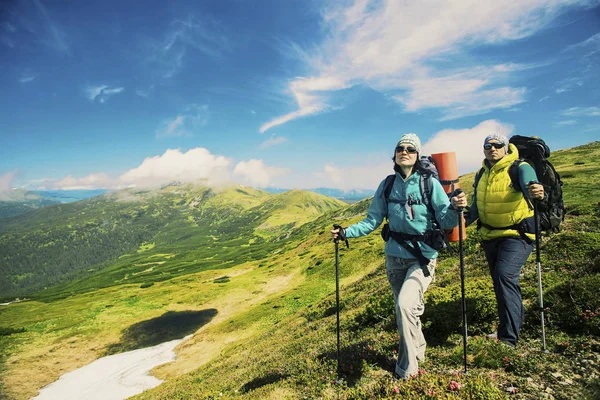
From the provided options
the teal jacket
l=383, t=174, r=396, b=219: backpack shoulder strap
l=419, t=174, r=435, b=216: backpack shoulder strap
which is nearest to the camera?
the teal jacket

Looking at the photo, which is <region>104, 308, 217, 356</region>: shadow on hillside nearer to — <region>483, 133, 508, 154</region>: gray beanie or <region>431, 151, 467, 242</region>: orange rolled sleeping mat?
<region>431, 151, 467, 242</region>: orange rolled sleeping mat

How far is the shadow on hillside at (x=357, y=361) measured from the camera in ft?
26.9

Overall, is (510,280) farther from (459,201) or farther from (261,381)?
(261,381)

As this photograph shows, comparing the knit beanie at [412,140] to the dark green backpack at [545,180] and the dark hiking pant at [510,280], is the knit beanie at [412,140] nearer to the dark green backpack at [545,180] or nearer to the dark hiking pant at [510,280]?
the dark green backpack at [545,180]

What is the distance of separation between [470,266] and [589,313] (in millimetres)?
10173

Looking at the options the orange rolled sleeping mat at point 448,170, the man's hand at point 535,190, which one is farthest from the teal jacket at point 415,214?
the man's hand at point 535,190

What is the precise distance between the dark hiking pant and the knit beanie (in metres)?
2.96

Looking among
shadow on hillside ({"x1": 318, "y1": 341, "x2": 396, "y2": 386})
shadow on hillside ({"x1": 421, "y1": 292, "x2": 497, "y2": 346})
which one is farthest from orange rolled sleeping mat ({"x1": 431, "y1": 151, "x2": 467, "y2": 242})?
shadow on hillside ({"x1": 318, "y1": 341, "x2": 396, "y2": 386})

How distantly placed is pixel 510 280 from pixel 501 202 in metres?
1.77

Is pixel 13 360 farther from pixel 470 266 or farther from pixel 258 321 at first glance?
pixel 470 266

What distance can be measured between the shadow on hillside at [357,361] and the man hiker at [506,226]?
9.88 feet

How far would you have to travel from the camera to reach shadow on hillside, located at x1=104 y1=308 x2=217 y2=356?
53.8 meters

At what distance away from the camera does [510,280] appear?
21.9 ft

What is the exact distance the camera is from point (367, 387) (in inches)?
278
